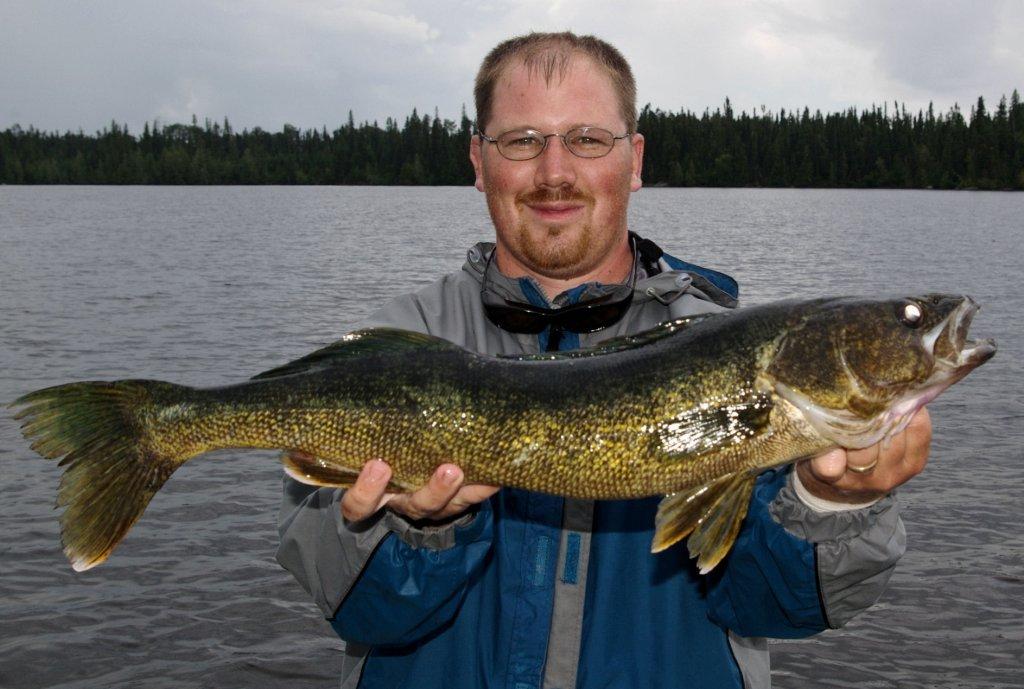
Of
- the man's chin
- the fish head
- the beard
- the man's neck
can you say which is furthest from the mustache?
the fish head

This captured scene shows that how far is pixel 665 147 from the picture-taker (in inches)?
5630

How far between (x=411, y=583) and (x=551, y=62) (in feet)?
7.90

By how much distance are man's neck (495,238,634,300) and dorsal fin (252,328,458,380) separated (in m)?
1.22

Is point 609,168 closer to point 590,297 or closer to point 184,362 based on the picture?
point 590,297

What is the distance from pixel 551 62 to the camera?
4.54 meters

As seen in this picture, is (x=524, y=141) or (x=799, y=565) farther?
(x=524, y=141)

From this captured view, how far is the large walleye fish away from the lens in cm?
329

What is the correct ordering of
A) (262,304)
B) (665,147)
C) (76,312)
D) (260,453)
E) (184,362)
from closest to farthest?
(260,453), (184,362), (76,312), (262,304), (665,147)

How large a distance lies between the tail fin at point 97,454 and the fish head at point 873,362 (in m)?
2.26

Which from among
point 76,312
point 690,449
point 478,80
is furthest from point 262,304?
point 690,449

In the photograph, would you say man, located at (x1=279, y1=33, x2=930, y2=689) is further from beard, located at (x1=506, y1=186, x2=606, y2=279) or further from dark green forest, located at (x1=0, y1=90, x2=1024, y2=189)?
dark green forest, located at (x1=0, y1=90, x2=1024, y2=189)

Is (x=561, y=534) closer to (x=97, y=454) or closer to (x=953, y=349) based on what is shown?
(x=953, y=349)

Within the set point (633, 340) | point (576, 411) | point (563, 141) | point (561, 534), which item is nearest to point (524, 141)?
point (563, 141)

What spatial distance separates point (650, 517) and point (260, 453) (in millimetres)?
8647
